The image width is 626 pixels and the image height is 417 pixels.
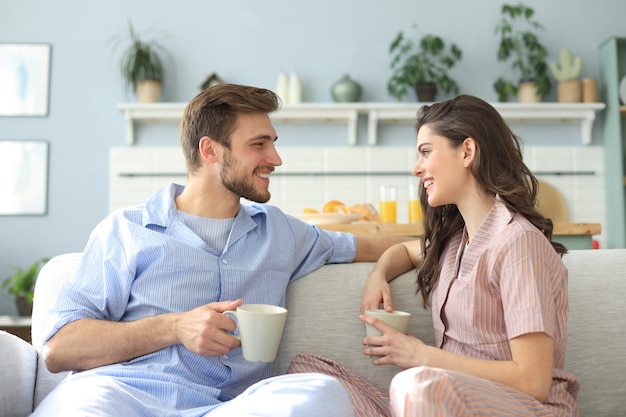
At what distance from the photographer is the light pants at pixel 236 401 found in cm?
128

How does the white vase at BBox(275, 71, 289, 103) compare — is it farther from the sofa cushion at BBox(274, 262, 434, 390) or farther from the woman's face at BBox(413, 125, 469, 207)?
the woman's face at BBox(413, 125, 469, 207)

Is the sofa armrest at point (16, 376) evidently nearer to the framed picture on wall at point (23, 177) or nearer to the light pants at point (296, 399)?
the light pants at point (296, 399)

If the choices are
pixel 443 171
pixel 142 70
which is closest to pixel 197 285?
pixel 443 171

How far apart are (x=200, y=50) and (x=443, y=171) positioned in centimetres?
369

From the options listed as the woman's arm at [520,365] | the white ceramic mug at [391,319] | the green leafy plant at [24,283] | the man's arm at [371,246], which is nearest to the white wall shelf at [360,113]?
the green leafy plant at [24,283]

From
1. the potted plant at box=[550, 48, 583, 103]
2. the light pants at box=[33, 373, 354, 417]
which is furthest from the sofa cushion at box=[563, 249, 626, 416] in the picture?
the potted plant at box=[550, 48, 583, 103]

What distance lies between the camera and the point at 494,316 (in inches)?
57.4

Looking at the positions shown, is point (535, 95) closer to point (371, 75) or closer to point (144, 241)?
point (371, 75)

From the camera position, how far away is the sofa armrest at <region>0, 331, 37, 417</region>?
5.17ft

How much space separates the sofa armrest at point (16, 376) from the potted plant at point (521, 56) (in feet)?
12.9

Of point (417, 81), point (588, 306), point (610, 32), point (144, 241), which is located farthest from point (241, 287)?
point (610, 32)

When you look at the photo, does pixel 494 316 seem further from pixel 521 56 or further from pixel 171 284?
pixel 521 56

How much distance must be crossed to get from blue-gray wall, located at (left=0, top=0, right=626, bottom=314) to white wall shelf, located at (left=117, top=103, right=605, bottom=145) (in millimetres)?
205

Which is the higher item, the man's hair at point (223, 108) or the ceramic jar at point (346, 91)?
the ceramic jar at point (346, 91)
